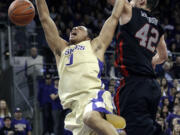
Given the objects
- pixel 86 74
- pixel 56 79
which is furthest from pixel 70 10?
pixel 86 74

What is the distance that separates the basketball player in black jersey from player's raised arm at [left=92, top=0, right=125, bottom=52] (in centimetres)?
9

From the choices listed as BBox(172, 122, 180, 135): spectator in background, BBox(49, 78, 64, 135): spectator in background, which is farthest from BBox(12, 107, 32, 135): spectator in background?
BBox(172, 122, 180, 135): spectator in background

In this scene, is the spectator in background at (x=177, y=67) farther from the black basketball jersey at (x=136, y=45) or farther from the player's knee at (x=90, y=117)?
the player's knee at (x=90, y=117)

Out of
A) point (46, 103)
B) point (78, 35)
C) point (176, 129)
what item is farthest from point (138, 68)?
point (46, 103)

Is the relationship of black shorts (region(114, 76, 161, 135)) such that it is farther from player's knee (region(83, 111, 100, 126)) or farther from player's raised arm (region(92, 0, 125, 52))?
player's raised arm (region(92, 0, 125, 52))

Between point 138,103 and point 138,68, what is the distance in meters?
0.44

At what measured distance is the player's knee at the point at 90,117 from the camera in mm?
4680

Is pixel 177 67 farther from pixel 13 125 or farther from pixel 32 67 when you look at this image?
pixel 13 125

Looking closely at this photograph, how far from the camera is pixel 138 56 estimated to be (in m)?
4.77

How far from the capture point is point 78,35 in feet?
18.5

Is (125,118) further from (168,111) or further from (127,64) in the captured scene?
(168,111)

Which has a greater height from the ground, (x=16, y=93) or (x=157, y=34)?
(x=157, y=34)

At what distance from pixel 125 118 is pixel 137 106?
0.65 feet

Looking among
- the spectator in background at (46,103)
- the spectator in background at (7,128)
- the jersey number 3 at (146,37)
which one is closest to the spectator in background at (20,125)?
the spectator in background at (7,128)
